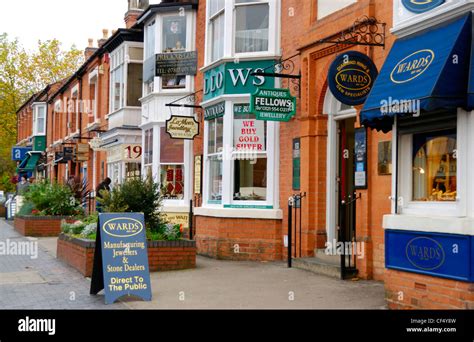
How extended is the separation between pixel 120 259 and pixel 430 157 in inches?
180

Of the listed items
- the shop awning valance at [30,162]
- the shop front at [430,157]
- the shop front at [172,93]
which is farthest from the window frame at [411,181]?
the shop awning valance at [30,162]

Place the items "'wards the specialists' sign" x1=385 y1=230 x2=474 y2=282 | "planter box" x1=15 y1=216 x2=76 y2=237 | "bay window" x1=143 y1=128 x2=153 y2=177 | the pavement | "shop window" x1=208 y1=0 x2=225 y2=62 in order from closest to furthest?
1. "'wards the specialists' sign" x1=385 y1=230 x2=474 y2=282
2. the pavement
3. "shop window" x1=208 y1=0 x2=225 y2=62
4. "bay window" x1=143 y1=128 x2=153 y2=177
5. "planter box" x1=15 y1=216 x2=76 y2=237

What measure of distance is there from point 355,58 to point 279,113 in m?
2.82

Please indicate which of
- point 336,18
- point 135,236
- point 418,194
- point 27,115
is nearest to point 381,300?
point 418,194

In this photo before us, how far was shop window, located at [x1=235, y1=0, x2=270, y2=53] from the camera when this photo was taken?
46.1 feet

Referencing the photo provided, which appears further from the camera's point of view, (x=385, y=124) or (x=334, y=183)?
(x=334, y=183)

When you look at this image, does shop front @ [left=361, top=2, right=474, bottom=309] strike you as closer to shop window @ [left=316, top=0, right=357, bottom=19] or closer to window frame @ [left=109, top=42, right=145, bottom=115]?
shop window @ [left=316, top=0, right=357, bottom=19]

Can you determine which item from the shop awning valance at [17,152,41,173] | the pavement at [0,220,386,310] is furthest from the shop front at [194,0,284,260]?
the shop awning valance at [17,152,41,173]

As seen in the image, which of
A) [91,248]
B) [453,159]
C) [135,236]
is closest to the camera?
[453,159]

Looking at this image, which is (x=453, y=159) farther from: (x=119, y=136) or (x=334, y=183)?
(x=119, y=136)

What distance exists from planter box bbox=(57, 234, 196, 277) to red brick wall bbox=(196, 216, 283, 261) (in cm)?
183

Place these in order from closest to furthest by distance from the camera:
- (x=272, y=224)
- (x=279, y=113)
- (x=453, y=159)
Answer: (x=453, y=159) < (x=279, y=113) < (x=272, y=224)

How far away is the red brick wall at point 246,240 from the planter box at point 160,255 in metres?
1.83

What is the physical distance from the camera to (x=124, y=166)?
22.4 metres
